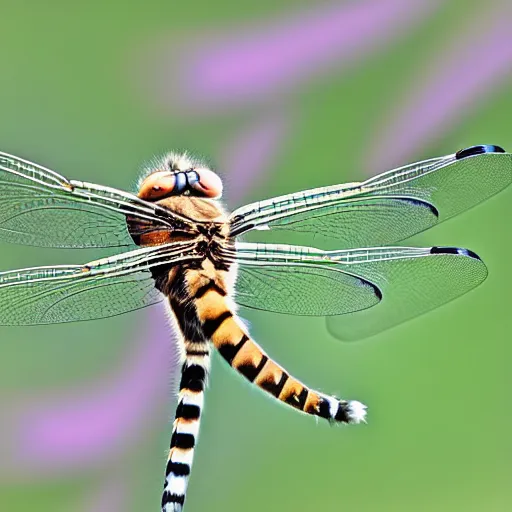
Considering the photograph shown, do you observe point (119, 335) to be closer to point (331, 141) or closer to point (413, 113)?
point (331, 141)

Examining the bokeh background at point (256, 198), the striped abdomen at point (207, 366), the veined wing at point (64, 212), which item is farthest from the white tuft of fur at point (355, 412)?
the veined wing at point (64, 212)

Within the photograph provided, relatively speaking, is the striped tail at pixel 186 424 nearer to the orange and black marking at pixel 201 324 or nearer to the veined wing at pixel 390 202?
the orange and black marking at pixel 201 324

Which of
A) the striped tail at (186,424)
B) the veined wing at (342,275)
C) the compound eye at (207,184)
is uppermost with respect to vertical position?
the compound eye at (207,184)

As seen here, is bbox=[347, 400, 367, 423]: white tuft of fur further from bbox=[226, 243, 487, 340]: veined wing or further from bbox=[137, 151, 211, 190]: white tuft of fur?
bbox=[137, 151, 211, 190]: white tuft of fur

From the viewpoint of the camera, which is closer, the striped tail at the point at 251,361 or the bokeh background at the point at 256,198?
the striped tail at the point at 251,361

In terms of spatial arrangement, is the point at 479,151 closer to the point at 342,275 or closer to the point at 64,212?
the point at 342,275

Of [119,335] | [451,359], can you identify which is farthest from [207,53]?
[451,359]
